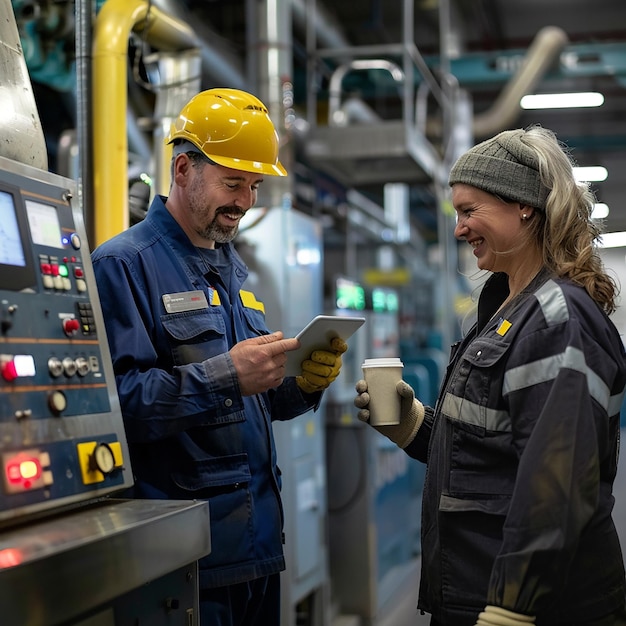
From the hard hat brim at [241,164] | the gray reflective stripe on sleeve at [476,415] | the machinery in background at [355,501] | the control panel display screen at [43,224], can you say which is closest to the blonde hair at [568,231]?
the gray reflective stripe on sleeve at [476,415]

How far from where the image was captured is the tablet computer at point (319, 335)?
189cm

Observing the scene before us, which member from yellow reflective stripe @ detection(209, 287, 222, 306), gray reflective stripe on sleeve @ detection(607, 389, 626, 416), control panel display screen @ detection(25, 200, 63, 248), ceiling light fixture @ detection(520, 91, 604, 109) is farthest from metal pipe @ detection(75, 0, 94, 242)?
ceiling light fixture @ detection(520, 91, 604, 109)

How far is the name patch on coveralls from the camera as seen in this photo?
1939 mm

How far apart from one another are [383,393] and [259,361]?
0.30m

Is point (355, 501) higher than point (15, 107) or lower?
lower

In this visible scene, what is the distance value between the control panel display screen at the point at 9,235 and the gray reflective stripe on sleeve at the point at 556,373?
0.86 metres

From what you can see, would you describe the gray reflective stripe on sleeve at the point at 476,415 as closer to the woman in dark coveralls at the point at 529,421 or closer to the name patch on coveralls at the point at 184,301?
the woman in dark coveralls at the point at 529,421

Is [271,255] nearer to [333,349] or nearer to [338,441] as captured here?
[338,441]

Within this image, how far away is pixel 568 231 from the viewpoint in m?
1.68

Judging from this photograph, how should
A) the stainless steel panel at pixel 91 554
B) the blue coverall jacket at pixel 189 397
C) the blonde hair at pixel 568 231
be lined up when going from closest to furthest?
the stainless steel panel at pixel 91 554 → the blonde hair at pixel 568 231 → the blue coverall jacket at pixel 189 397

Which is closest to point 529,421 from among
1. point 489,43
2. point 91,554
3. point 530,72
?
point 91,554

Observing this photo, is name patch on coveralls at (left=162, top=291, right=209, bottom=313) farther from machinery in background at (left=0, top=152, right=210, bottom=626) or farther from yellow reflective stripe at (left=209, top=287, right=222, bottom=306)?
machinery in background at (left=0, top=152, right=210, bottom=626)

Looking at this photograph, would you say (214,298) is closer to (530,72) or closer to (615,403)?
(615,403)

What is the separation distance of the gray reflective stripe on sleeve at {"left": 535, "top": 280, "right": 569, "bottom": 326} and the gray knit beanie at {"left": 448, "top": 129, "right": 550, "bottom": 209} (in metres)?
0.20
